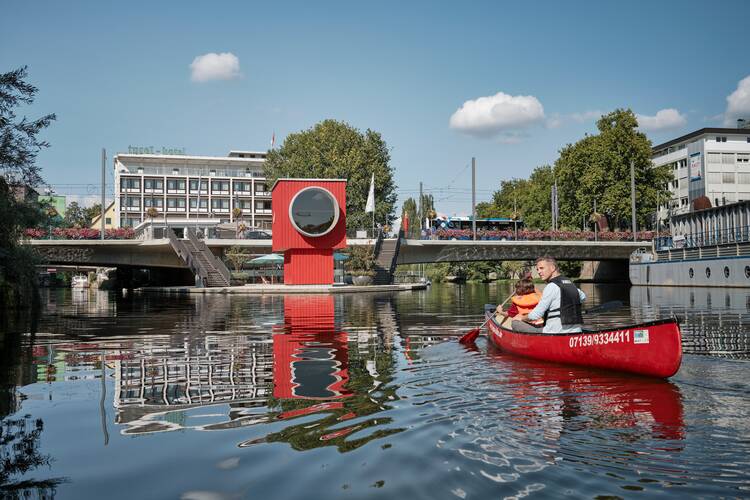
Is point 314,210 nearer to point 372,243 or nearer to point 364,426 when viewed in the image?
point 372,243

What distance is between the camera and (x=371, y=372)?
9250 mm

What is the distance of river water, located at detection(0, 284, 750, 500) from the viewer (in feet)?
14.1

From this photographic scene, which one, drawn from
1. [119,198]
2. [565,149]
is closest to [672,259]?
[565,149]

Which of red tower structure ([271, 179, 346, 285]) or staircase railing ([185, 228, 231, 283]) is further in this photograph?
staircase railing ([185, 228, 231, 283])

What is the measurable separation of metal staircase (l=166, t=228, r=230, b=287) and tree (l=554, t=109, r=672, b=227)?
3911 cm

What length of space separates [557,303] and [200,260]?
4246 centimetres

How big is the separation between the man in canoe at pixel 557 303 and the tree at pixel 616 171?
192ft

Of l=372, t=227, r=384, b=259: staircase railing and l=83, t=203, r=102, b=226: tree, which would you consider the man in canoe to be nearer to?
l=372, t=227, r=384, b=259: staircase railing

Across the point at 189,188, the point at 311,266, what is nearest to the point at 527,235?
the point at 311,266

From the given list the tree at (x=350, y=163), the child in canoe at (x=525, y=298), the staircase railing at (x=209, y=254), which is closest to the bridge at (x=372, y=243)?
the staircase railing at (x=209, y=254)

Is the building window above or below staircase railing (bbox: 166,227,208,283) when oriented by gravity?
above

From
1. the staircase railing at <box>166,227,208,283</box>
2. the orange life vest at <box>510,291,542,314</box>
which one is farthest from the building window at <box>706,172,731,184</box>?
the orange life vest at <box>510,291,542,314</box>

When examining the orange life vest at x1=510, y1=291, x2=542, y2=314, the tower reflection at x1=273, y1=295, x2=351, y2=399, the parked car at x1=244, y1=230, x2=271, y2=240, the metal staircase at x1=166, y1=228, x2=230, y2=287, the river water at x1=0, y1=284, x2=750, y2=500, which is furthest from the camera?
the parked car at x1=244, y1=230, x2=271, y2=240

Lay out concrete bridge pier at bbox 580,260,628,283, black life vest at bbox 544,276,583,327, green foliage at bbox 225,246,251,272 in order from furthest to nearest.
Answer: concrete bridge pier at bbox 580,260,628,283
green foliage at bbox 225,246,251,272
black life vest at bbox 544,276,583,327
